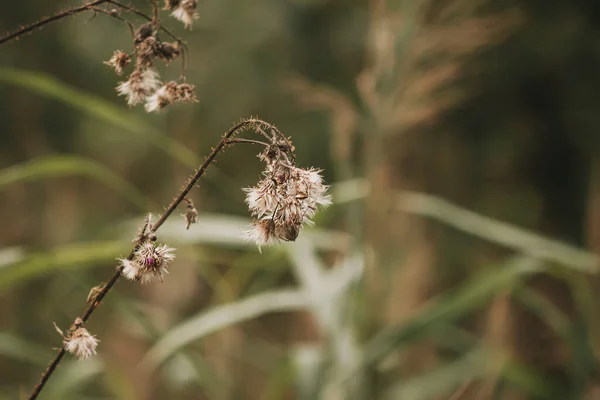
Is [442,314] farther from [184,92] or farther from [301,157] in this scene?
[301,157]

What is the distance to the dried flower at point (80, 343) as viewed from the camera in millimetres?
205

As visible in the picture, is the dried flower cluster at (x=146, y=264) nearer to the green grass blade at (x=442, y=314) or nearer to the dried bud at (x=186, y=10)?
the dried bud at (x=186, y=10)

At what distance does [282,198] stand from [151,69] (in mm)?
94

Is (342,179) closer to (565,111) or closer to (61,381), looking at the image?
(61,381)

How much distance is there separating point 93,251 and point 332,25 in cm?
92

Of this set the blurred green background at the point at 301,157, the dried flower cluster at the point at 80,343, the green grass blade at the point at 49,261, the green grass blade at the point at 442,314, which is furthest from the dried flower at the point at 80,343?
the blurred green background at the point at 301,157

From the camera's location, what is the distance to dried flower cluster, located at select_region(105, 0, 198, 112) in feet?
0.76

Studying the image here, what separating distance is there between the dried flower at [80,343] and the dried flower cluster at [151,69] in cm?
10

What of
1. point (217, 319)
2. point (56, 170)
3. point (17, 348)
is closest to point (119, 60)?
point (56, 170)

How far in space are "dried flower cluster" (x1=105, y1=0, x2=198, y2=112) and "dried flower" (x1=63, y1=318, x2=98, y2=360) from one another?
10 centimetres

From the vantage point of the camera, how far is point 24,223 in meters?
1.25

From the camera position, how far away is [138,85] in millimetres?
235

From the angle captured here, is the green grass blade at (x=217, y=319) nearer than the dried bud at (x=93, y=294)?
No

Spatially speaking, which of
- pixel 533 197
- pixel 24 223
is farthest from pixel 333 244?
pixel 24 223
